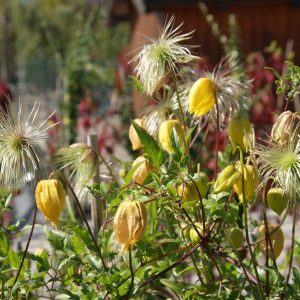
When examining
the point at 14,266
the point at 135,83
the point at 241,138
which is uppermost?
the point at 135,83

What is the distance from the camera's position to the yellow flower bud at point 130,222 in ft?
4.58

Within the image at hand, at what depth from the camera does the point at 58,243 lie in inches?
67.9

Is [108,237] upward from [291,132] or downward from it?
downward

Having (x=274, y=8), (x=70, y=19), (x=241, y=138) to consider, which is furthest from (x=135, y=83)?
(x=70, y=19)

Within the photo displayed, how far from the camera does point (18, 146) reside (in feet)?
4.96

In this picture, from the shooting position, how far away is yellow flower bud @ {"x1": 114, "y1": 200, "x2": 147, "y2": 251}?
1395 millimetres

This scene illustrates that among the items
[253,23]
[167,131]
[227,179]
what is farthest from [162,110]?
[253,23]

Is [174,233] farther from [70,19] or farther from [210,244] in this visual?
[70,19]

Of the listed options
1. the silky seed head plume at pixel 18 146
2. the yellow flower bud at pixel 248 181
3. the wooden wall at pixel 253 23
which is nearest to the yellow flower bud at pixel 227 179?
the yellow flower bud at pixel 248 181

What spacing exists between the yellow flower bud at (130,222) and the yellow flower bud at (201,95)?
36 centimetres

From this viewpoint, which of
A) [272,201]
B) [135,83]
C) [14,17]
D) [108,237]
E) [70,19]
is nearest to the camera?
[272,201]

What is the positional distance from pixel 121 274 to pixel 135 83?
550mm

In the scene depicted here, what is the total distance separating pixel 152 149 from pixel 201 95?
21cm

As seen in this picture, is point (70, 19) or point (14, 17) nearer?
point (70, 19)
